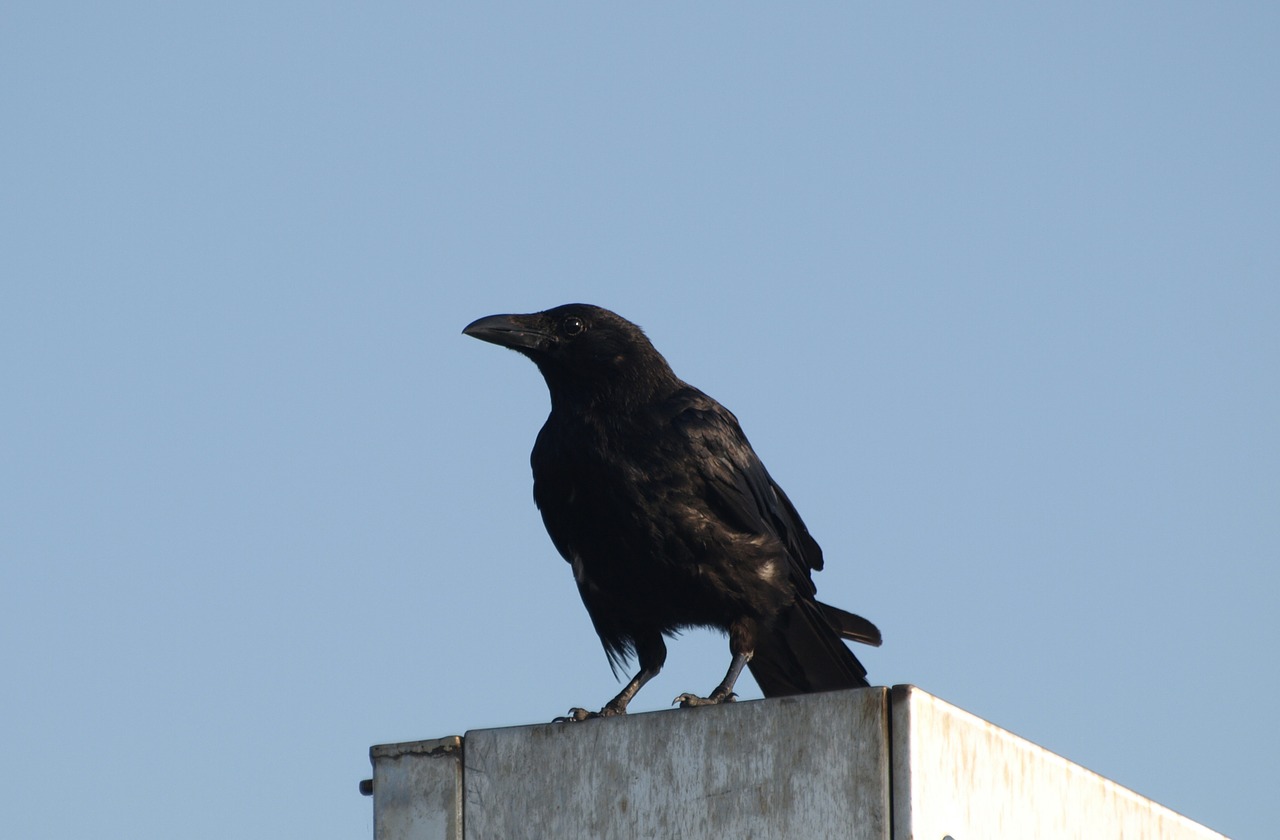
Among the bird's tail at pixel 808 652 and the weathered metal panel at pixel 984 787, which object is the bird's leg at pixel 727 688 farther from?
the weathered metal panel at pixel 984 787

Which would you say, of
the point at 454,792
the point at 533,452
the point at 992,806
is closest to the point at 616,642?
the point at 533,452

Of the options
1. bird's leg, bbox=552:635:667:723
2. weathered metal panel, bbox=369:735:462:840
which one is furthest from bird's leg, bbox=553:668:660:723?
weathered metal panel, bbox=369:735:462:840

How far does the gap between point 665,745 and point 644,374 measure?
317 cm

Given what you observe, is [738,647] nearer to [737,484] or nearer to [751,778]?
[737,484]

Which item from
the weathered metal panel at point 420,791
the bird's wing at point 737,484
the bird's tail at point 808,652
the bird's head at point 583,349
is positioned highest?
the bird's head at point 583,349

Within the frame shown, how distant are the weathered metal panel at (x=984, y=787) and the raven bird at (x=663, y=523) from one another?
1.76 m

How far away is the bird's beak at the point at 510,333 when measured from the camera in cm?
767

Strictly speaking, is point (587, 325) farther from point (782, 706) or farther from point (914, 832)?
point (914, 832)

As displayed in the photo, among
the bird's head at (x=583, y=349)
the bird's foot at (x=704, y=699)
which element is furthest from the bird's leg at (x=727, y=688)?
the bird's head at (x=583, y=349)

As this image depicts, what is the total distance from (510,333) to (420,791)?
3.22m

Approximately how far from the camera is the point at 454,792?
188 inches

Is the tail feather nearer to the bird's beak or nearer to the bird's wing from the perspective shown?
the bird's wing

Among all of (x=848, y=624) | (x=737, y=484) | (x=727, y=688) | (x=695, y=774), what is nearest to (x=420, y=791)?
(x=695, y=774)

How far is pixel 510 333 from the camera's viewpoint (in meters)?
7.69
